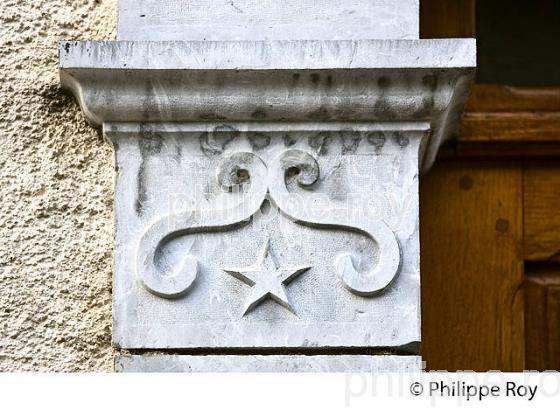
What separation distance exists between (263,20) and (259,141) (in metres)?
0.14

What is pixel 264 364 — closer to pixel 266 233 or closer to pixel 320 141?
pixel 266 233

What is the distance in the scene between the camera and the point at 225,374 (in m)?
1.36

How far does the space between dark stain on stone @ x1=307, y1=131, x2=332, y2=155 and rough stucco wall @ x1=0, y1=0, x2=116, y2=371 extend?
228 mm

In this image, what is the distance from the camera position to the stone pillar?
4.66 ft

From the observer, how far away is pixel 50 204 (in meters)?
1.47

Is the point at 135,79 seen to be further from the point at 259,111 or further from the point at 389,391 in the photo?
the point at 389,391

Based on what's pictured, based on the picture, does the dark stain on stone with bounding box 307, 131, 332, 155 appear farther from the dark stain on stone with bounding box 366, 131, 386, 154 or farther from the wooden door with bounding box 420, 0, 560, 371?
the wooden door with bounding box 420, 0, 560, 371

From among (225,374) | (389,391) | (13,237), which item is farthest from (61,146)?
(389,391)

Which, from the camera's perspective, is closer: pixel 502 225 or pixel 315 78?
pixel 315 78

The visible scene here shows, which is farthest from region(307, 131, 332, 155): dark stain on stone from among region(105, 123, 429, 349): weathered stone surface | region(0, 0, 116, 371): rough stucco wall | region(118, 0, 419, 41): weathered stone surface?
region(0, 0, 116, 371): rough stucco wall

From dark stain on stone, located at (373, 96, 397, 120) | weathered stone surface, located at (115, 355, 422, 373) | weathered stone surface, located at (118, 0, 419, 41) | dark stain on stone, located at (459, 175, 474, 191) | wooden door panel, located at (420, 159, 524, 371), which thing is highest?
weathered stone surface, located at (118, 0, 419, 41)

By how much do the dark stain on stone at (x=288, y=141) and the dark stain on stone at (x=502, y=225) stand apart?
1.09 ft

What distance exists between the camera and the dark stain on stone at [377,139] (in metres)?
1.46

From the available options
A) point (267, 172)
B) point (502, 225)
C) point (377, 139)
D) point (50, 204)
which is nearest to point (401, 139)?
point (377, 139)
